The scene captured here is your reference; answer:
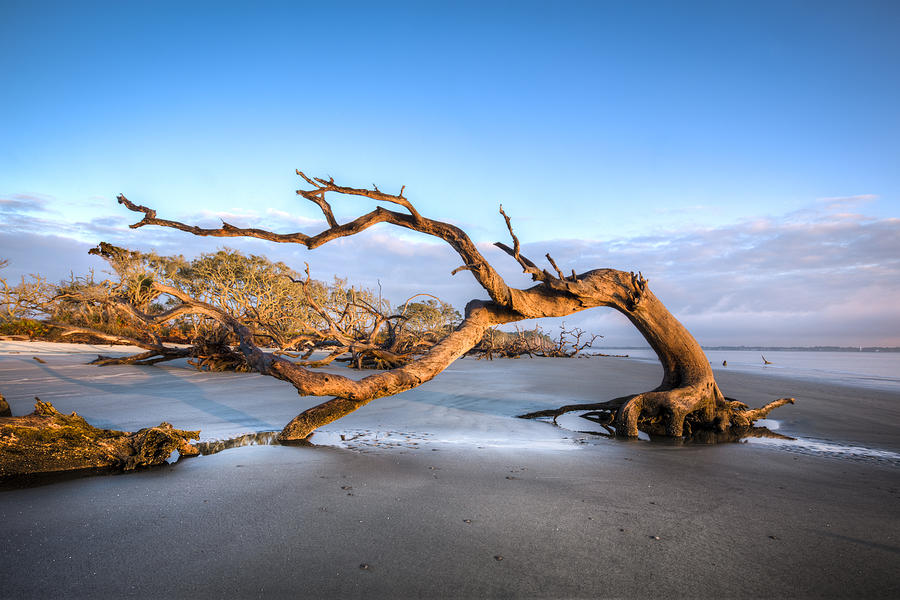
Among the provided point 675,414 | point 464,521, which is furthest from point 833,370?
point 464,521

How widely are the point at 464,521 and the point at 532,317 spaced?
3128mm

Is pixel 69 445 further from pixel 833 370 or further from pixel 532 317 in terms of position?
pixel 833 370

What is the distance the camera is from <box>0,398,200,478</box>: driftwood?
7.73 feet

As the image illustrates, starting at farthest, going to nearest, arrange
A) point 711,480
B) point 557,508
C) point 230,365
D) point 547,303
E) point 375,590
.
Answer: point 230,365 < point 547,303 < point 711,480 < point 557,508 < point 375,590

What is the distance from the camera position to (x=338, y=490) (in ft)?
7.70

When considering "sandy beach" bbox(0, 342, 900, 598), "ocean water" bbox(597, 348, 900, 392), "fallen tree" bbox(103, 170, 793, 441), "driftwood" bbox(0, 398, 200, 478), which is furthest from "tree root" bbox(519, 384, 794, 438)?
"ocean water" bbox(597, 348, 900, 392)

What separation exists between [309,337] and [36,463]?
328 inches

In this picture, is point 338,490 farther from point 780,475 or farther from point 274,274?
point 274,274

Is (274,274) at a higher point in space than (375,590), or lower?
higher

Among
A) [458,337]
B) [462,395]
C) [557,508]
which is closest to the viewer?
[557,508]

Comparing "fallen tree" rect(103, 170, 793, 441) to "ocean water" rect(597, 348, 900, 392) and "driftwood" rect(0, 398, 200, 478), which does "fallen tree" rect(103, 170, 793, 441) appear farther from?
"ocean water" rect(597, 348, 900, 392)

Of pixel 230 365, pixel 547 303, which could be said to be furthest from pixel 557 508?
pixel 230 365

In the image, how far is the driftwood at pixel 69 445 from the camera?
2357 millimetres

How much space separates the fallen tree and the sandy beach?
584 millimetres
